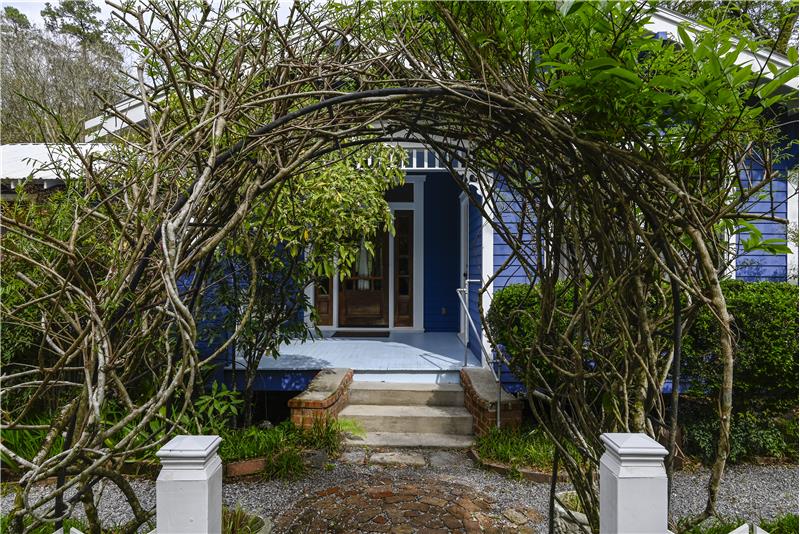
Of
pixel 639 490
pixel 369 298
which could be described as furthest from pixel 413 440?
pixel 369 298

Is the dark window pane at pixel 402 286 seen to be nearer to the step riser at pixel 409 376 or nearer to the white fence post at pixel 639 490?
the step riser at pixel 409 376

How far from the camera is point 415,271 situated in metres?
8.38

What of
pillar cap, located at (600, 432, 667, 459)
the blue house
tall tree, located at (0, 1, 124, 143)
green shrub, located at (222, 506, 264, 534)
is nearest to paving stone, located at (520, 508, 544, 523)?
green shrub, located at (222, 506, 264, 534)

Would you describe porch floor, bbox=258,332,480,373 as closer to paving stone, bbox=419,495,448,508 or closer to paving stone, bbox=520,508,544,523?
paving stone, bbox=419,495,448,508

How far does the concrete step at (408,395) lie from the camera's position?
5133mm

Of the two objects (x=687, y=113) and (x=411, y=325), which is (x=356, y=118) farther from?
(x=411, y=325)

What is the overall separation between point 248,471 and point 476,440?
1.97m

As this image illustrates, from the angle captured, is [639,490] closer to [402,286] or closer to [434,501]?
[434,501]

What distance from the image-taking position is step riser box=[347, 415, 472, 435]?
4.73 meters

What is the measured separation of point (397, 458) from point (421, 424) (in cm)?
55

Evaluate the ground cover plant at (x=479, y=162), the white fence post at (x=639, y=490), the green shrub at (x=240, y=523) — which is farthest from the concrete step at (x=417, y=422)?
the white fence post at (x=639, y=490)

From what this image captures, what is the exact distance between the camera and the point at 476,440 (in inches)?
176

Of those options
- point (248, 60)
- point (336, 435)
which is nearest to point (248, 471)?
point (336, 435)

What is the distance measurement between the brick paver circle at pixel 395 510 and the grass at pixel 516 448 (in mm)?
538
